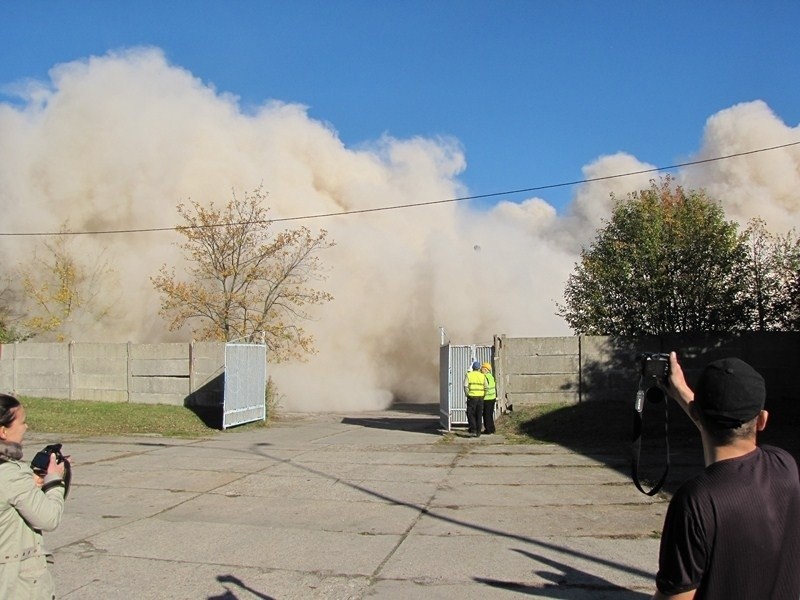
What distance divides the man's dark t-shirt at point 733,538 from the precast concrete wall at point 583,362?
44.6 feet

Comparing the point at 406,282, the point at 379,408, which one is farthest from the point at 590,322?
the point at 406,282

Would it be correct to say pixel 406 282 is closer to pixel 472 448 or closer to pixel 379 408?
pixel 379 408

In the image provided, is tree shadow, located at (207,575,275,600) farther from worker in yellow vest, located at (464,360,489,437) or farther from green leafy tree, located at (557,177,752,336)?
green leafy tree, located at (557,177,752,336)

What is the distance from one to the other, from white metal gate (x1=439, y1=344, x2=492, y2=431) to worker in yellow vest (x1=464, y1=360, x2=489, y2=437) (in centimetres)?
118

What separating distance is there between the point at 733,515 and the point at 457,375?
13.9 m

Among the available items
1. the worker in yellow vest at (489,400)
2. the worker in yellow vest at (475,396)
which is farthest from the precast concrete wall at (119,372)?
the worker in yellow vest at (489,400)

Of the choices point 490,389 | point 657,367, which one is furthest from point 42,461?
point 490,389

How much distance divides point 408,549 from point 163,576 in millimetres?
1987

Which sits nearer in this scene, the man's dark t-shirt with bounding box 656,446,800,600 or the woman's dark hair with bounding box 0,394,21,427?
the man's dark t-shirt with bounding box 656,446,800,600

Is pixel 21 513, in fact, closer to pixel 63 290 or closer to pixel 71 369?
pixel 71 369

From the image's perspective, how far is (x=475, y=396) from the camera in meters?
14.1

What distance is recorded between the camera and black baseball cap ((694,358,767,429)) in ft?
6.59

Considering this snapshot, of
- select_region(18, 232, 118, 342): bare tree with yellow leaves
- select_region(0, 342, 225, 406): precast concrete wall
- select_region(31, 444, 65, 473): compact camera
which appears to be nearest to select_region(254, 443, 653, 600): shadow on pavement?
select_region(31, 444, 65, 473): compact camera

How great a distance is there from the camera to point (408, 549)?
6000mm
